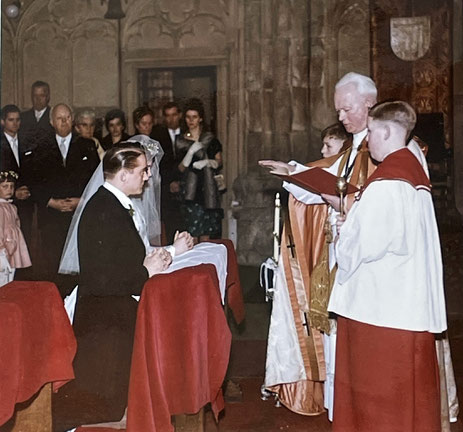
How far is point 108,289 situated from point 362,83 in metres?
1.82

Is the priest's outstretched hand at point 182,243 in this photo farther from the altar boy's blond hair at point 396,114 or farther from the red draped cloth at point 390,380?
the altar boy's blond hair at point 396,114

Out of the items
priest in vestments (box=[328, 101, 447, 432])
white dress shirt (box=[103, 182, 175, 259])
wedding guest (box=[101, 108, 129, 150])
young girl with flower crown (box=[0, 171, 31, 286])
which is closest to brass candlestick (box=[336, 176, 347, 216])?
priest in vestments (box=[328, 101, 447, 432])

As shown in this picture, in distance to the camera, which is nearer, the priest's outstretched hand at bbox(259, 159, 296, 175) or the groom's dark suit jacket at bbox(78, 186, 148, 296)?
the groom's dark suit jacket at bbox(78, 186, 148, 296)

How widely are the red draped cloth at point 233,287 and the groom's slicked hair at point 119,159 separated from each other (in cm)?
87

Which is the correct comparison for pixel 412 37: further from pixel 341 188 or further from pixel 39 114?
pixel 39 114

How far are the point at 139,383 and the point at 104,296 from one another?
700mm

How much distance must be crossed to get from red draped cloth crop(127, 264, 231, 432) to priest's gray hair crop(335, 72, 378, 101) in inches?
52.2

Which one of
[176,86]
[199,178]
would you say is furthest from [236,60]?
[199,178]

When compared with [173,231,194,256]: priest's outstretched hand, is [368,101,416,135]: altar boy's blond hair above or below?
above

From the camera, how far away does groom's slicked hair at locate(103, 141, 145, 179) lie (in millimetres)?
4508

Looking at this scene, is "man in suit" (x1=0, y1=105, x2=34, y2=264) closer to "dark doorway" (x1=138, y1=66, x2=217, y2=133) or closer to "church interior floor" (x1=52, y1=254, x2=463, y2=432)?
"dark doorway" (x1=138, y1=66, x2=217, y2=133)

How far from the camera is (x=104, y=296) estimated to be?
14.6 feet

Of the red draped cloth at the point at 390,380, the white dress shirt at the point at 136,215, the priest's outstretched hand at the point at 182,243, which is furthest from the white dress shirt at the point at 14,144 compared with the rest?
A: the red draped cloth at the point at 390,380

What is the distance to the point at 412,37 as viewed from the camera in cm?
500
